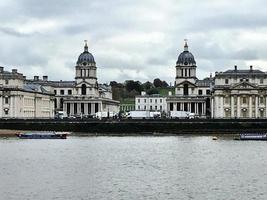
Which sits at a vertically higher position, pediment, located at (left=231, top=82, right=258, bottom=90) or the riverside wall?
pediment, located at (left=231, top=82, right=258, bottom=90)

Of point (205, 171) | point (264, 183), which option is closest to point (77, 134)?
point (205, 171)

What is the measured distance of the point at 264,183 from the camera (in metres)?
56.7

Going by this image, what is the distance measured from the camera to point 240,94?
162m

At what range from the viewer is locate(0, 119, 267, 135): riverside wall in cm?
13462

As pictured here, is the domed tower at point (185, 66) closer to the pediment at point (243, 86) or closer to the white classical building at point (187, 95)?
the white classical building at point (187, 95)

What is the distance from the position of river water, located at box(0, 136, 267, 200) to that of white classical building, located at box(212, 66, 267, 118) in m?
72.7

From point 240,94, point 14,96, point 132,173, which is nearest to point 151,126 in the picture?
point 240,94

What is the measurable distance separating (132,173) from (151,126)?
7353 centimetres

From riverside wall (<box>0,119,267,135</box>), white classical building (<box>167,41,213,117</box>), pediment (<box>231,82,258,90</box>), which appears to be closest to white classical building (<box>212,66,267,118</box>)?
pediment (<box>231,82,258,90</box>)

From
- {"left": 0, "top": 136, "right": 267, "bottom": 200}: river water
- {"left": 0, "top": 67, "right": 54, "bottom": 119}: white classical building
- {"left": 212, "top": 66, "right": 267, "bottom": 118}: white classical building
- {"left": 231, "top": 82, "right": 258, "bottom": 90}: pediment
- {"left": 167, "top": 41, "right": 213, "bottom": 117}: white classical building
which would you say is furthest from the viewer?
{"left": 167, "top": 41, "right": 213, "bottom": 117}: white classical building

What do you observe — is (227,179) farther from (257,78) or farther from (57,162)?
(257,78)

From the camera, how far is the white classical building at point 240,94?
162 meters

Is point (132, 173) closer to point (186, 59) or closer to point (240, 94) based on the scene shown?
point (240, 94)

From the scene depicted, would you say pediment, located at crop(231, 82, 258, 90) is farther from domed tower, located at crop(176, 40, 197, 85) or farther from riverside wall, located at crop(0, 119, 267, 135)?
domed tower, located at crop(176, 40, 197, 85)
